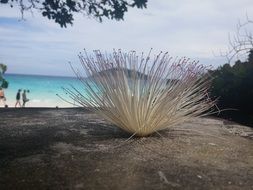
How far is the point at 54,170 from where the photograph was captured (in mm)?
4367

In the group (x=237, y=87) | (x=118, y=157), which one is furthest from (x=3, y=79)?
(x=237, y=87)

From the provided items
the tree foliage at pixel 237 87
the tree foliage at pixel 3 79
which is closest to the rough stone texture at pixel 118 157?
the tree foliage at pixel 3 79

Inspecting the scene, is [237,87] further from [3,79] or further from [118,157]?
[3,79]

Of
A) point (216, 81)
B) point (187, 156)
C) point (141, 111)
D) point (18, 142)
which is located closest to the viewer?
point (187, 156)

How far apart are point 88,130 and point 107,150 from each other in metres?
1.45

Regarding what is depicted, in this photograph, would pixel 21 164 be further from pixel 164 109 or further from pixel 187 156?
pixel 164 109

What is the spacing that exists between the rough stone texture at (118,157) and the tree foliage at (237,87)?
3.35 meters

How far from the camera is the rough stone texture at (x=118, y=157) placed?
4109 millimetres

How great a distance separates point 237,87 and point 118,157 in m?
6.46

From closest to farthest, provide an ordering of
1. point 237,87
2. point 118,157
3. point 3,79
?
1. point 3,79
2. point 118,157
3. point 237,87

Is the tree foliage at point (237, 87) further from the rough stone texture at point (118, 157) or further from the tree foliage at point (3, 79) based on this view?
the tree foliage at point (3, 79)

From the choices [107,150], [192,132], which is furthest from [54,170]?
[192,132]

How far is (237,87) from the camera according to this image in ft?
35.2

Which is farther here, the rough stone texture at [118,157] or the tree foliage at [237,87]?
the tree foliage at [237,87]
